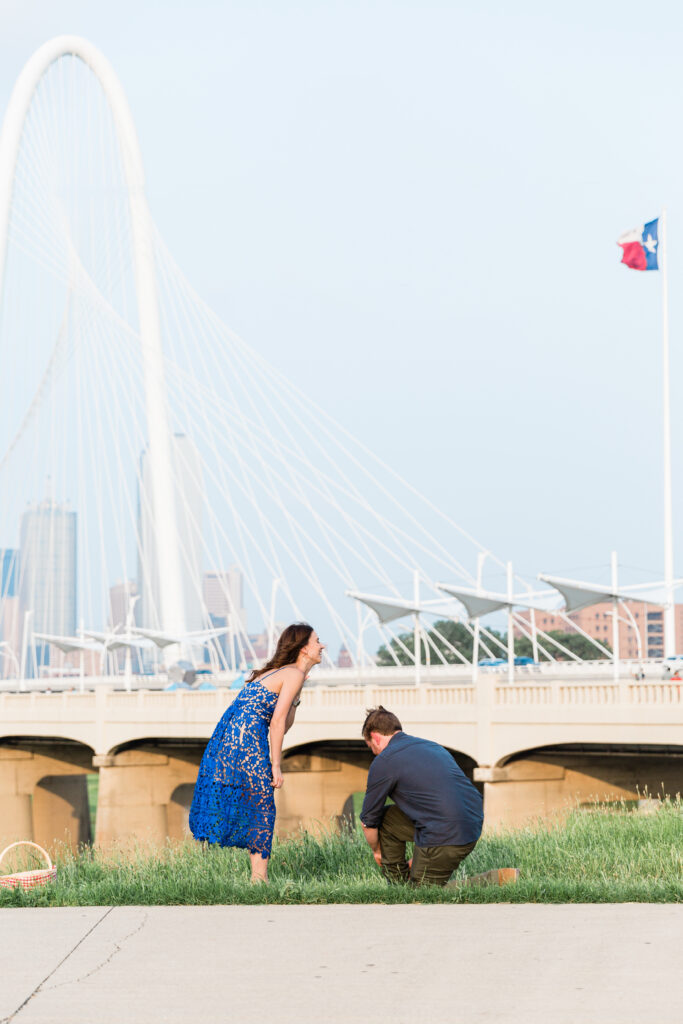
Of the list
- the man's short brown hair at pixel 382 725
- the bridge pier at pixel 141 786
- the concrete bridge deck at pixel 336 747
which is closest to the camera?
the man's short brown hair at pixel 382 725

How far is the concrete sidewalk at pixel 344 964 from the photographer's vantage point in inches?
182

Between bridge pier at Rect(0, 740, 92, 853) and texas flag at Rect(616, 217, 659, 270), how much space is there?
82.8 feet

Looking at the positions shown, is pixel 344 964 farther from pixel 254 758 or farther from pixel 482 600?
pixel 482 600

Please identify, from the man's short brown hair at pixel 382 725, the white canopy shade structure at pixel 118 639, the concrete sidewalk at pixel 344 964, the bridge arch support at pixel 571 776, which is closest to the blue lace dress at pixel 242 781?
the man's short brown hair at pixel 382 725

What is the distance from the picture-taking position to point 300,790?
115 ft

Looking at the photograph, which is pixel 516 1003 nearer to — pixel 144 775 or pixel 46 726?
pixel 144 775

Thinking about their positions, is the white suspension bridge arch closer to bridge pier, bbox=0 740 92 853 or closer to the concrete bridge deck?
bridge pier, bbox=0 740 92 853

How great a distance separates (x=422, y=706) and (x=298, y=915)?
22810 millimetres

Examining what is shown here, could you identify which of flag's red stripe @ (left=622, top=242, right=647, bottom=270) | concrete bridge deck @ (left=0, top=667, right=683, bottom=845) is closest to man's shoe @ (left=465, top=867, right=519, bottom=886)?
concrete bridge deck @ (left=0, top=667, right=683, bottom=845)

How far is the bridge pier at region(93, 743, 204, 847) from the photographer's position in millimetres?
39094

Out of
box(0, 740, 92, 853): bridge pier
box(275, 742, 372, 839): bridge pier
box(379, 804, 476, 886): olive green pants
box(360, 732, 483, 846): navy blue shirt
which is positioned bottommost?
box(0, 740, 92, 853): bridge pier

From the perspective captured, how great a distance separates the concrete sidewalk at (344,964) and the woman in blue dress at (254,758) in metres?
0.87

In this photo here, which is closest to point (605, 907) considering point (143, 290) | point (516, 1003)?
point (516, 1003)

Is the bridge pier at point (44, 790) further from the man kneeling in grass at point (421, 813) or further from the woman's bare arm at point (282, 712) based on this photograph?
the man kneeling in grass at point (421, 813)
